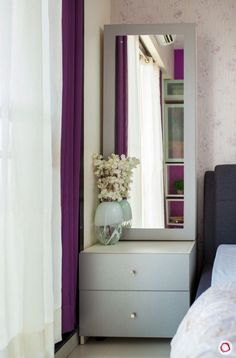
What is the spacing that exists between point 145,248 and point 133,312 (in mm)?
385

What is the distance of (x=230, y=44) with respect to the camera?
3.77 m

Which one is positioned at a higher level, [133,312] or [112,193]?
[112,193]

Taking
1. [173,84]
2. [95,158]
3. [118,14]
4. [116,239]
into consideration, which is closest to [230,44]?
[173,84]

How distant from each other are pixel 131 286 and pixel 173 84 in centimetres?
136

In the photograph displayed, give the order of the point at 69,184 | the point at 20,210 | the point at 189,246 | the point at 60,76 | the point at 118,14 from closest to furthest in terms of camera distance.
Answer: the point at 20,210, the point at 60,76, the point at 69,184, the point at 189,246, the point at 118,14

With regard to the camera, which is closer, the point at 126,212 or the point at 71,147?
the point at 71,147

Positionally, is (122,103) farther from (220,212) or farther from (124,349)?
(124,349)

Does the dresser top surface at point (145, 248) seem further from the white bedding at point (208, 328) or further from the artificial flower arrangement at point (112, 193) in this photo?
the white bedding at point (208, 328)

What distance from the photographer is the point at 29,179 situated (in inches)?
85.5

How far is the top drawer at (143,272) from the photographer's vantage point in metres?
3.01

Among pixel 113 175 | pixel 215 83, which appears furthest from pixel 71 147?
pixel 215 83

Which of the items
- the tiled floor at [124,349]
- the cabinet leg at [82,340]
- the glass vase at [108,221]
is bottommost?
the tiled floor at [124,349]

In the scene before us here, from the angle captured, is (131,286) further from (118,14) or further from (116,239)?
(118,14)

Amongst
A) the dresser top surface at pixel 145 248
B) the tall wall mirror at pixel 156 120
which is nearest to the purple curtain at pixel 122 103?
the tall wall mirror at pixel 156 120
